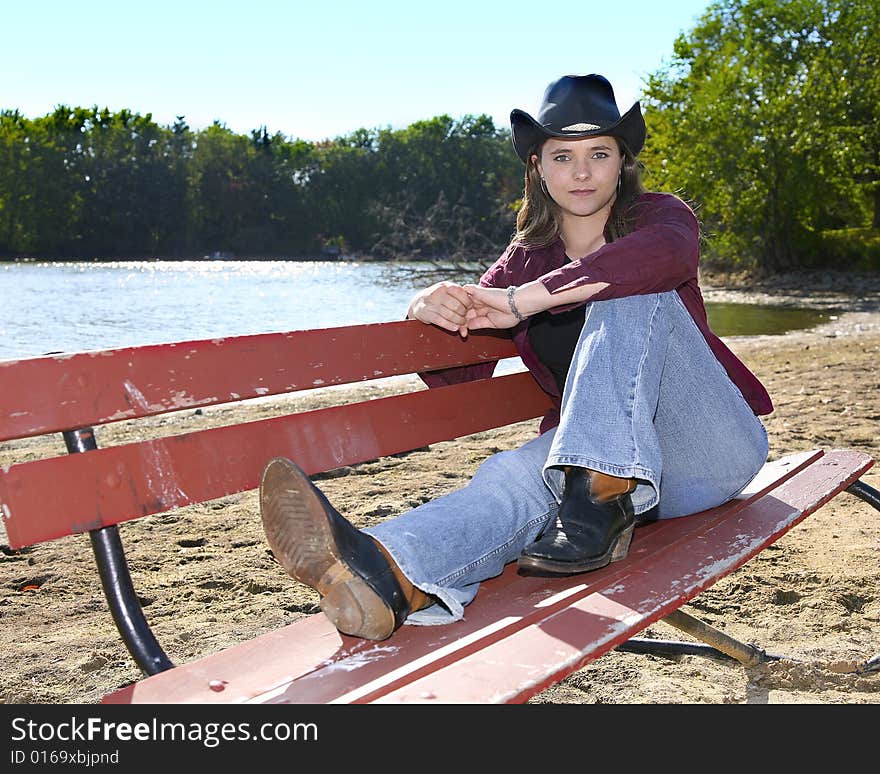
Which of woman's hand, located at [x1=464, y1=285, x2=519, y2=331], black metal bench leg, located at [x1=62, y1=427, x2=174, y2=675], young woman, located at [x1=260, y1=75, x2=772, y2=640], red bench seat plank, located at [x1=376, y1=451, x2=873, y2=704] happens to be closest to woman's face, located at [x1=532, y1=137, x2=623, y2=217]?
young woman, located at [x1=260, y1=75, x2=772, y2=640]

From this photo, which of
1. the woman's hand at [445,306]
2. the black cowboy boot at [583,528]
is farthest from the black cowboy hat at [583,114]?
the black cowboy boot at [583,528]

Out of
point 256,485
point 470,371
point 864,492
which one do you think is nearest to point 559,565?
point 256,485

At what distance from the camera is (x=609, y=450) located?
6.57 feet

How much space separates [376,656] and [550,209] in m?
1.56

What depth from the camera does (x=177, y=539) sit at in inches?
161

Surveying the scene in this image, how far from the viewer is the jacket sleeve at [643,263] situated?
2184 mm

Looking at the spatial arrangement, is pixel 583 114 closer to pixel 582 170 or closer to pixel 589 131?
pixel 589 131

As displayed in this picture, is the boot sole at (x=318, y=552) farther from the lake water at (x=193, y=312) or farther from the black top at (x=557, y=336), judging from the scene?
the lake water at (x=193, y=312)

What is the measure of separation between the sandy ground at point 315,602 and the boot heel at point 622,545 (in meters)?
0.67

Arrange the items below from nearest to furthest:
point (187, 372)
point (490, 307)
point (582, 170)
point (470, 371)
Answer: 1. point (187, 372)
2. point (490, 307)
3. point (582, 170)
4. point (470, 371)
